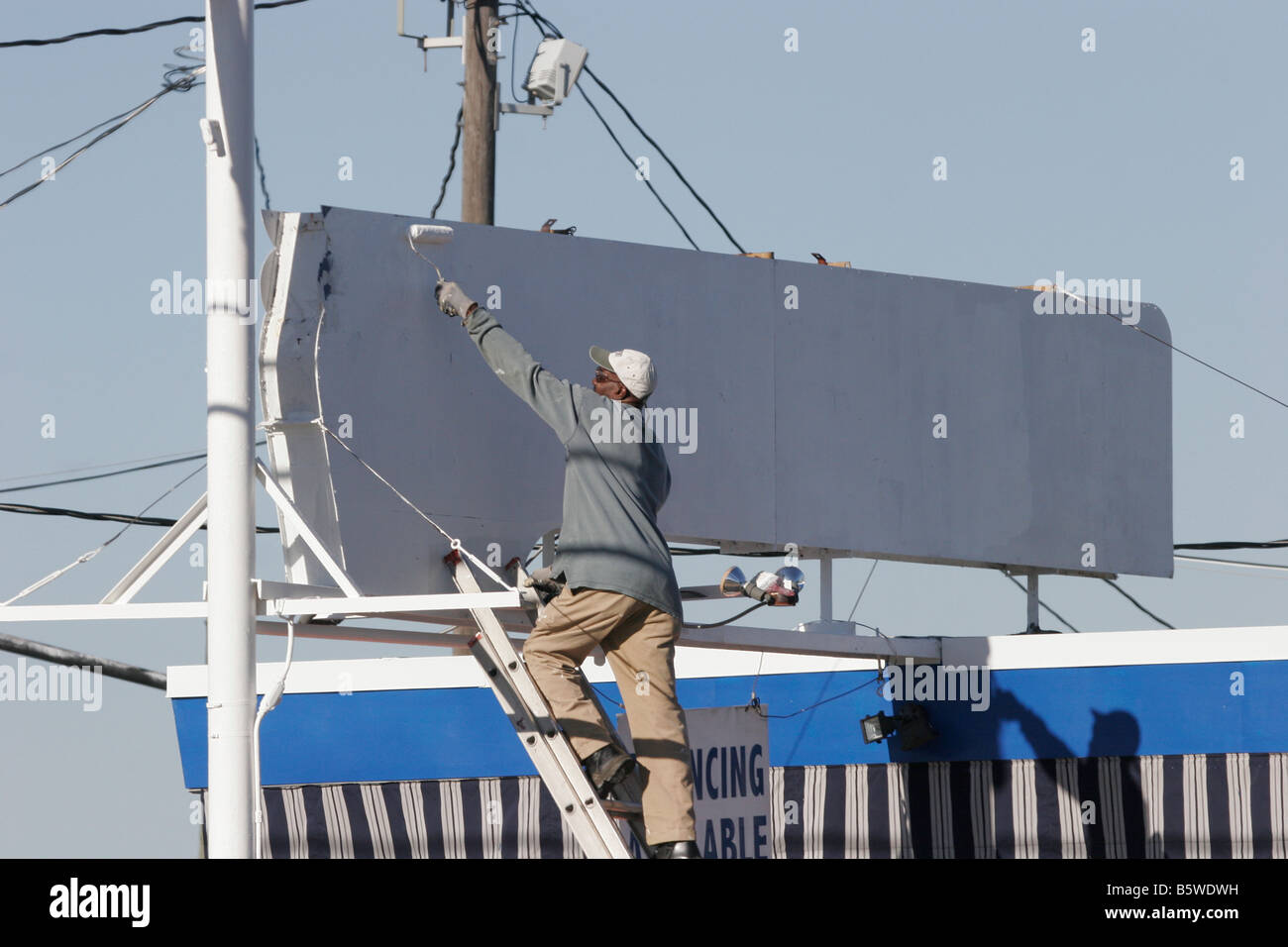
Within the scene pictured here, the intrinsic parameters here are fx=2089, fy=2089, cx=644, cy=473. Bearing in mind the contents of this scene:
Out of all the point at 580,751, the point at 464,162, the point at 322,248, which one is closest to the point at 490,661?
the point at 580,751

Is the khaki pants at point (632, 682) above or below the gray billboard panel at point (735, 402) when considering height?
below

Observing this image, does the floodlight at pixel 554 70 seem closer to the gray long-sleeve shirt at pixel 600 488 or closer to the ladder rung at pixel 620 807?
the gray long-sleeve shirt at pixel 600 488

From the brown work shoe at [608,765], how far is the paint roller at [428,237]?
90.9 inches

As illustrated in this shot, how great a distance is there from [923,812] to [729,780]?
2384 millimetres

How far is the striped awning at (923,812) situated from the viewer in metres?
11.8

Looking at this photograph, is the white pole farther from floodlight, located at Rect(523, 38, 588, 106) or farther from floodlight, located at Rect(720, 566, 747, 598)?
floodlight, located at Rect(523, 38, 588, 106)

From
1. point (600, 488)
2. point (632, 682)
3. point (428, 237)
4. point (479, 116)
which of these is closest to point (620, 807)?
point (632, 682)

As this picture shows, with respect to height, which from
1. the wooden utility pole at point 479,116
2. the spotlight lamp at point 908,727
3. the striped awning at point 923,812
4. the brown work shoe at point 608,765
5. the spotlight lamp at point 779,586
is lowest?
the striped awning at point 923,812

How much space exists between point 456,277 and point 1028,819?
5.04m

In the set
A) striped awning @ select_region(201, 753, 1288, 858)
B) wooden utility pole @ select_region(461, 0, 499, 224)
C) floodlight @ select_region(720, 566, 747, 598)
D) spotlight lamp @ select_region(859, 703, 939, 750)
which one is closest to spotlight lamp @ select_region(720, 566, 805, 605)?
floodlight @ select_region(720, 566, 747, 598)

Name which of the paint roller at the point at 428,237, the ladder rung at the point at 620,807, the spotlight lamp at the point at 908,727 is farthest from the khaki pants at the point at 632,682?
the spotlight lamp at the point at 908,727

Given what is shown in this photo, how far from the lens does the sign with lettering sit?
33.9 ft

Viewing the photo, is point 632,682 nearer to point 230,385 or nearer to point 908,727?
point 230,385

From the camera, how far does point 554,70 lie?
50.7ft
